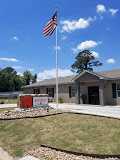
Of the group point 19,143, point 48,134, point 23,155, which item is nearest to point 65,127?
point 48,134

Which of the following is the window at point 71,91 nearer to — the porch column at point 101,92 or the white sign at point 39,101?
the porch column at point 101,92

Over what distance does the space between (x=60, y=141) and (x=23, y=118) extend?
216 inches

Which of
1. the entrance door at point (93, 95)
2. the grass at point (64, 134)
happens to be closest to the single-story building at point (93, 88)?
the entrance door at point (93, 95)

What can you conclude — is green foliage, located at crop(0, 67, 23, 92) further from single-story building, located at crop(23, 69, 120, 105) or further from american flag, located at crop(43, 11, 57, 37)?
american flag, located at crop(43, 11, 57, 37)

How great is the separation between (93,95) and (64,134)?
2006 centimetres

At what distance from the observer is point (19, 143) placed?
14086 millimetres

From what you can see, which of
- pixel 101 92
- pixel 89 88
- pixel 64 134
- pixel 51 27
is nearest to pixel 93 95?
pixel 89 88

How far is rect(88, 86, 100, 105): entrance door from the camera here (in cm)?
3369

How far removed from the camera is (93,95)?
34.2 m

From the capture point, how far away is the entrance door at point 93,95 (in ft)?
111

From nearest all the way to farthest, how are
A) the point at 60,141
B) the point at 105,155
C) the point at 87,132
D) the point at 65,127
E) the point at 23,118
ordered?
the point at 105,155 < the point at 60,141 < the point at 87,132 < the point at 65,127 < the point at 23,118

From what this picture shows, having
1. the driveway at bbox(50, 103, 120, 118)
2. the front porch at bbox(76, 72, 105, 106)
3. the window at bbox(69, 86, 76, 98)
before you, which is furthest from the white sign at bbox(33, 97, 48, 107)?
the window at bbox(69, 86, 76, 98)

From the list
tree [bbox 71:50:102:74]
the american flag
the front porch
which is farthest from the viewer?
tree [bbox 71:50:102:74]

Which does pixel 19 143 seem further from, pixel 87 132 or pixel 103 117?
pixel 103 117
